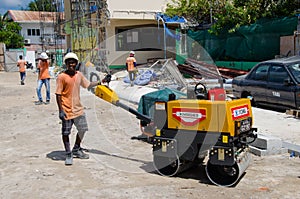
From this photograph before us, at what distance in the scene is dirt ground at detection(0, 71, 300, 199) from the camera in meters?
4.68

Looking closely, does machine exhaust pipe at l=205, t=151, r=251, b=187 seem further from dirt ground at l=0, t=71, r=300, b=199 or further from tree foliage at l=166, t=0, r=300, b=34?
tree foliage at l=166, t=0, r=300, b=34

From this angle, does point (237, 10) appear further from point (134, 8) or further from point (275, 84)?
point (134, 8)

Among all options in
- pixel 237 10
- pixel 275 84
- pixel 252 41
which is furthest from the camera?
pixel 237 10

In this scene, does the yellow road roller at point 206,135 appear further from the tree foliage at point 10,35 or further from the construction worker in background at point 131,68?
the tree foliage at point 10,35

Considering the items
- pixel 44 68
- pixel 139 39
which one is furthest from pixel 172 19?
pixel 44 68

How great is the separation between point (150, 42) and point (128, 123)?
17.4 m

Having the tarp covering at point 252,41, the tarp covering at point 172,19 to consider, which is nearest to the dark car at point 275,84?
the tarp covering at point 252,41

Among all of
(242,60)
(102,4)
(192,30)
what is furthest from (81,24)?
(242,60)

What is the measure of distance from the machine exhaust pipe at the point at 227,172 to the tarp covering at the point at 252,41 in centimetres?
1166

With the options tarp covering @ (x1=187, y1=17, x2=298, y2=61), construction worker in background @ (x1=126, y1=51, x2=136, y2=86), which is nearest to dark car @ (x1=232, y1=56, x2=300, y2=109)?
tarp covering @ (x1=187, y1=17, x2=298, y2=61)

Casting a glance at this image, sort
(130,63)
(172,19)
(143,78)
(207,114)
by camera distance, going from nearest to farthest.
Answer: (207,114) < (143,78) < (130,63) < (172,19)

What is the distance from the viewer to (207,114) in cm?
473

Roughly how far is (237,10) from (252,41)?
7.57ft

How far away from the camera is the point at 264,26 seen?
53.8ft
